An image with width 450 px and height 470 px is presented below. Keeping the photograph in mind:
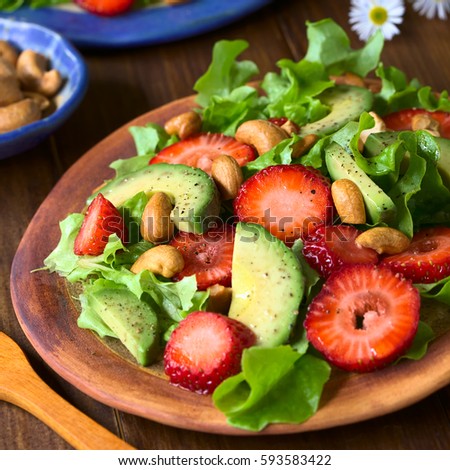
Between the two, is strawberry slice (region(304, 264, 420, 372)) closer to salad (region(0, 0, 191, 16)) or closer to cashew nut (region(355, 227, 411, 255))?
cashew nut (region(355, 227, 411, 255))

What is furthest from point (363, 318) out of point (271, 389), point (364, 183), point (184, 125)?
point (184, 125)

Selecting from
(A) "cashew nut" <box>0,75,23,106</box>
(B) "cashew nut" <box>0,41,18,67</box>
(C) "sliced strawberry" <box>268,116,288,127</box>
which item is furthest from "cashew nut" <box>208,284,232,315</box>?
(B) "cashew nut" <box>0,41,18,67</box>

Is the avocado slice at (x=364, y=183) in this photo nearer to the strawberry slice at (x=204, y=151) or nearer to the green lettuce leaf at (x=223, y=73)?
the strawberry slice at (x=204, y=151)

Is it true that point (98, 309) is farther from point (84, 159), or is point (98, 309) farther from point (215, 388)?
point (84, 159)

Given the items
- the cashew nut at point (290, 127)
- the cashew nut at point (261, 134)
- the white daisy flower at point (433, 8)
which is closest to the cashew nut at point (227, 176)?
the cashew nut at point (261, 134)

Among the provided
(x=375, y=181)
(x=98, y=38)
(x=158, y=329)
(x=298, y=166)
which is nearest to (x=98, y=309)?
(x=158, y=329)
